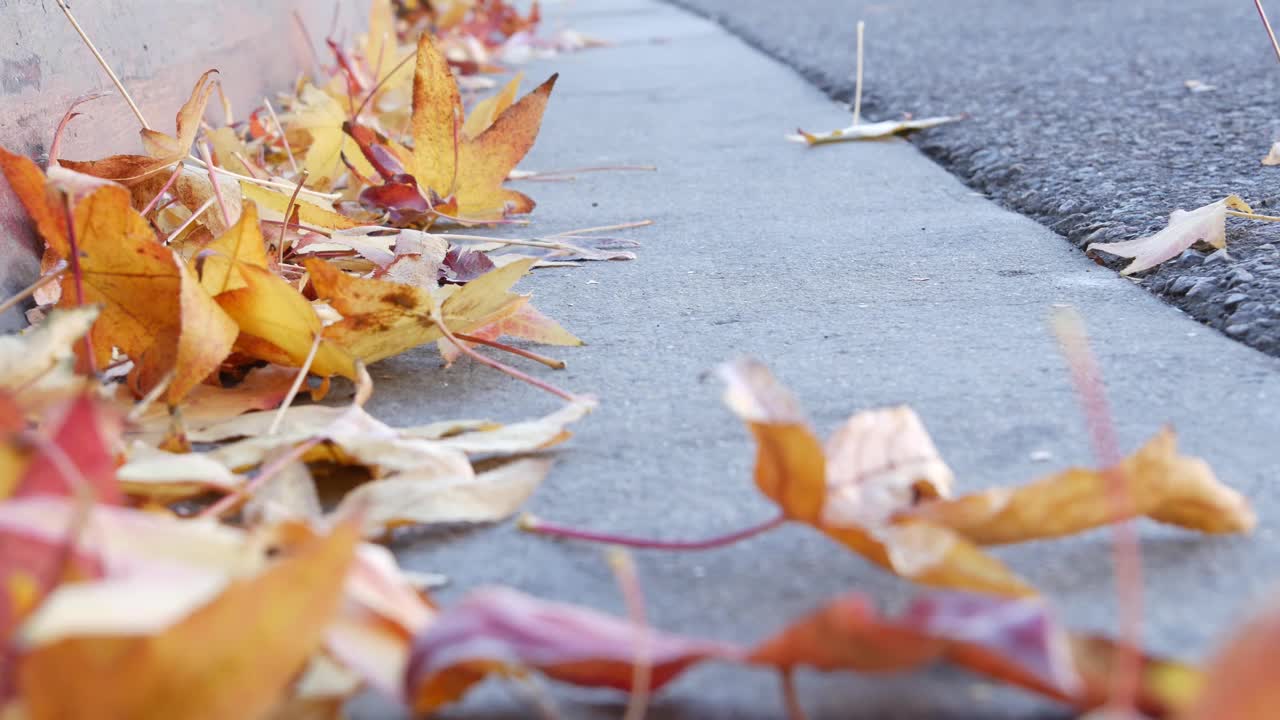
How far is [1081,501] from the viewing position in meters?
0.55

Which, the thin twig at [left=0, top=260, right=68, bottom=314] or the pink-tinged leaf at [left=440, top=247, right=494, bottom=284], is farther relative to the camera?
the pink-tinged leaf at [left=440, top=247, right=494, bottom=284]

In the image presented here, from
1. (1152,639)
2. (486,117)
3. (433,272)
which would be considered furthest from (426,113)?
(1152,639)

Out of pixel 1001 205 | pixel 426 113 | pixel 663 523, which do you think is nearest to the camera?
pixel 663 523

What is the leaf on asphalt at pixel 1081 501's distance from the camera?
1.80 ft

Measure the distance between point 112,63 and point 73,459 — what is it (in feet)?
3.73

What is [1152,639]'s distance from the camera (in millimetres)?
533

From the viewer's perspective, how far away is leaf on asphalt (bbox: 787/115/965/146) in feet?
6.72

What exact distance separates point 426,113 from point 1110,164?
0.96m

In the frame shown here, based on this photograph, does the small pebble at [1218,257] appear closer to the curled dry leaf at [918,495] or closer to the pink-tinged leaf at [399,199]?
the curled dry leaf at [918,495]

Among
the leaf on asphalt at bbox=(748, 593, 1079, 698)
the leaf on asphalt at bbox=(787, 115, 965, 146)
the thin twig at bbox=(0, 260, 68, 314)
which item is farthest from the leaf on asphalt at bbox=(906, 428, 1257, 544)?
the leaf on asphalt at bbox=(787, 115, 965, 146)

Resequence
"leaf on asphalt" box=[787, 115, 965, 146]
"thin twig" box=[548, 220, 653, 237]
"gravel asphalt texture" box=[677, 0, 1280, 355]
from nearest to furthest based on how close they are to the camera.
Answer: "gravel asphalt texture" box=[677, 0, 1280, 355] → "thin twig" box=[548, 220, 653, 237] → "leaf on asphalt" box=[787, 115, 965, 146]

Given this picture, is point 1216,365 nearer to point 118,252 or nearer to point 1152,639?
point 1152,639

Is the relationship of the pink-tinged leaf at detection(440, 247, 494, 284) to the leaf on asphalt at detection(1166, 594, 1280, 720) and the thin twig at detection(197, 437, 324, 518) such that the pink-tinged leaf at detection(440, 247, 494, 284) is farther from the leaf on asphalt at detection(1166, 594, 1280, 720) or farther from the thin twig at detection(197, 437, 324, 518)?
the leaf on asphalt at detection(1166, 594, 1280, 720)

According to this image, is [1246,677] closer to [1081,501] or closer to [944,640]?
[944,640]
